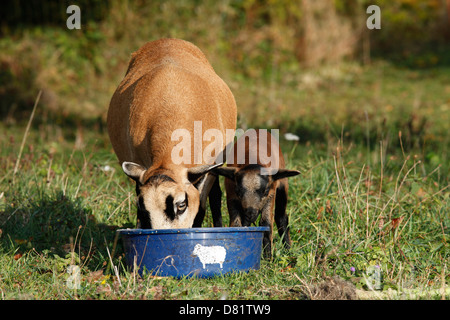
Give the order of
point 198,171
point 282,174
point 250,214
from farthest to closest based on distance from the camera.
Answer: point 282,174 → point 250,214 → point 198,171

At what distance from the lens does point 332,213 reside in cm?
613

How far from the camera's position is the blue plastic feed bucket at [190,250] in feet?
15.2

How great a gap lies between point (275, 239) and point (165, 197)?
172cm

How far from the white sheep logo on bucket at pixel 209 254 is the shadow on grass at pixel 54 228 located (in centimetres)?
135

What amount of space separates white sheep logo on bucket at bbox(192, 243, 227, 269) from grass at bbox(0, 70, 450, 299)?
0.17 metres

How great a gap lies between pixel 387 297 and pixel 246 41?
537 inches

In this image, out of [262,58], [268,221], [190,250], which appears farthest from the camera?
[262,58]

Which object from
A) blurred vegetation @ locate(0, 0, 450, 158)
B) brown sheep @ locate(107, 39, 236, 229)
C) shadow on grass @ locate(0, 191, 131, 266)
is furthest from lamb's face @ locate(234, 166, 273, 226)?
blurred vegetation @ locate(0, 0, 450, 158)

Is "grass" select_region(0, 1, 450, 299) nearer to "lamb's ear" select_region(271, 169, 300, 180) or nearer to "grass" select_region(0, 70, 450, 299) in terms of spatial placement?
"grass" select_region(0, 70, 450, 299)

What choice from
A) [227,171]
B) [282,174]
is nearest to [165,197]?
[227,171]

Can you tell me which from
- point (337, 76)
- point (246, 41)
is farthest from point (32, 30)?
point (337, 76)

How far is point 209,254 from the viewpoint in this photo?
186 inches

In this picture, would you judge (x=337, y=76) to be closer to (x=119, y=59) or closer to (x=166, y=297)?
(x=119, y=59)

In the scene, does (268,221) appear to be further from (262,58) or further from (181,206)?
(262,58)
